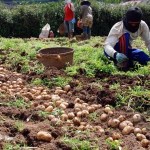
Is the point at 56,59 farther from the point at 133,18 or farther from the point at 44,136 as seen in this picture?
the point at 44,136

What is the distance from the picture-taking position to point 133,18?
6371 mm

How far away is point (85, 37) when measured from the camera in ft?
45.0

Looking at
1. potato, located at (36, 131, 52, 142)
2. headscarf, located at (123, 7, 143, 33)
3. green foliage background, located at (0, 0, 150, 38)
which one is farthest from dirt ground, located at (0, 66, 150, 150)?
green foliage background, located at (0, 0, 150, 38)

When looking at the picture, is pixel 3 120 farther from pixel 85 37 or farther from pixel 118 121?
pixel 85 37

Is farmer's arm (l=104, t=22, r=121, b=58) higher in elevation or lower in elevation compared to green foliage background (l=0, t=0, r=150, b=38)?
higher

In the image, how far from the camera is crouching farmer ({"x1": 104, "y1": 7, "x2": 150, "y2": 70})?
250 inches

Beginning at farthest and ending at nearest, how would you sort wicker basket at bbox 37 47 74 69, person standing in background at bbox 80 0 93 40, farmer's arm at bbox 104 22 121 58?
person standing in background at bbox 80 0 93 40 < wicker basket at bbox 37 47 74 69 < farmer's arm at bbox 104 22 121 58

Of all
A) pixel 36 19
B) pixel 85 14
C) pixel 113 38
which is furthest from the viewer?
pixel 36 19

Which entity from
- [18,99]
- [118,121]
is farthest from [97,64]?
[118,121]

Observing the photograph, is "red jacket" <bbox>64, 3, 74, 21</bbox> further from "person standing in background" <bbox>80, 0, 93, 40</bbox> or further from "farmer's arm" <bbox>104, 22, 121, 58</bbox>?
"farmer's arm" <bbox>104, 22, 121, 58</bbox>

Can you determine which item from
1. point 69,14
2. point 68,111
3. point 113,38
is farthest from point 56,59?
point 69,14

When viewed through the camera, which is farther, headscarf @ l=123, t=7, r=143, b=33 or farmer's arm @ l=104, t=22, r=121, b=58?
farmer's arm @ l=104, t=22, r=121, b=58

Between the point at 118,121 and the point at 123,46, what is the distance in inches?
100

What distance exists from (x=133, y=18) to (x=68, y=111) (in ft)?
7.59
